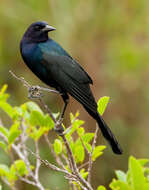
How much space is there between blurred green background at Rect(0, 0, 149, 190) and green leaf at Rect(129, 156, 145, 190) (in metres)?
3.49

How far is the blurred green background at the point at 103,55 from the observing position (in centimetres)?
535

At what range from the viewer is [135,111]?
549 cm

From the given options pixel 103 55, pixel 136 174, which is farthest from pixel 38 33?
pixel 103 55

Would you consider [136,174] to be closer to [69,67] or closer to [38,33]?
[69,67]

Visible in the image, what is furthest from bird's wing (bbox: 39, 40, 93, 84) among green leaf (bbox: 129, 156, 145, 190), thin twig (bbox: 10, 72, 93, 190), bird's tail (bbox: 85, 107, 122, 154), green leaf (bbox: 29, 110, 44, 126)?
green leaf (bbox: 129, 156, 145, 190)

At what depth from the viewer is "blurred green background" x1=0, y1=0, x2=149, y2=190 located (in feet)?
17.6

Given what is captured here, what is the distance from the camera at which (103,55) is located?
555 centimetres

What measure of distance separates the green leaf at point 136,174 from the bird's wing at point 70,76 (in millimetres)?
1244

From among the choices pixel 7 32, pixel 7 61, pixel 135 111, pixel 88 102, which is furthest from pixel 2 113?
pixel 88 102

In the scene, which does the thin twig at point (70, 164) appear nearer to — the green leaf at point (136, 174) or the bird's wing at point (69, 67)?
the green leaf at point (136, 174)

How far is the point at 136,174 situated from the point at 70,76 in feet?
5.11

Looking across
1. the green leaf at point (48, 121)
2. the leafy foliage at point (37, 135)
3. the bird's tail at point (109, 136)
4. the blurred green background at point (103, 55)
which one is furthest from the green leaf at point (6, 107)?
the blurred green background at point (103, 55)

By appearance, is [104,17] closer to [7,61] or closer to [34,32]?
[7,61]

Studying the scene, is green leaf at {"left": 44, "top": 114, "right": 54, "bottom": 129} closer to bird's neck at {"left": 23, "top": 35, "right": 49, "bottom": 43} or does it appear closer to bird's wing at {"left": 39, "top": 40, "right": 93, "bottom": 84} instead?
bird's wing at {"left": 39, "top": 40, "right": 93, "bottom": 84}
